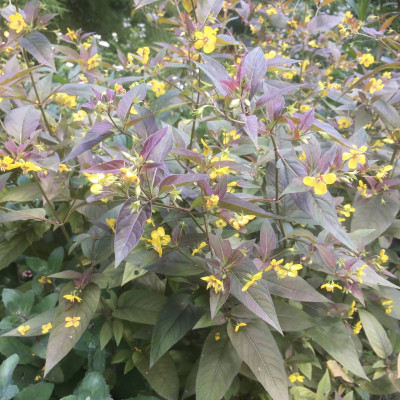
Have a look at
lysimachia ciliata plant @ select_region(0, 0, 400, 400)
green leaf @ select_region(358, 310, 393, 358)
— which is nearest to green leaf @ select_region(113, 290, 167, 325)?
lysimachia ciliata plant @ select_region(0, 0, 400, 400)

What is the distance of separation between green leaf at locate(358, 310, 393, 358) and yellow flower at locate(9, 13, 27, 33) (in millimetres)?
1621

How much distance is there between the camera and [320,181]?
0.90 metres

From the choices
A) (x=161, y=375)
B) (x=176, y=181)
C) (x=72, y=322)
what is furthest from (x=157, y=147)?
(x=161, y=375)

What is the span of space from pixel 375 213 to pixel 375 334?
0.48 m

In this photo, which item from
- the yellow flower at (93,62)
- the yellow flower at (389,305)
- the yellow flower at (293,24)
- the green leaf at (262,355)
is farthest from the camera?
the yellow flower at (293,24)

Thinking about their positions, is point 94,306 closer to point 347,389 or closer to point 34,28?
point 34,28

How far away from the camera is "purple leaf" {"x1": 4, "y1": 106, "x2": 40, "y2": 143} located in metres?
1.18

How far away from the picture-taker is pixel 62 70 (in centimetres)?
321

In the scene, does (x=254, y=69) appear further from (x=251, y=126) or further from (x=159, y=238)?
(x=159, y=238)

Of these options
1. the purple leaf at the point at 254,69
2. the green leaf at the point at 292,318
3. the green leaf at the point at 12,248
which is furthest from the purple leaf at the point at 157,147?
the green leaf at the point at 12,248

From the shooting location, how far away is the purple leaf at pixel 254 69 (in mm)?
951

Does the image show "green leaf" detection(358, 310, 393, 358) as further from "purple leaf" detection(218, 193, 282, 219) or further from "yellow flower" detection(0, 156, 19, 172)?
"yellow flower" detection(0, 156, 19, 172)

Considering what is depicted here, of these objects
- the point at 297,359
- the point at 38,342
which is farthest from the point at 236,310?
the point at 38,342

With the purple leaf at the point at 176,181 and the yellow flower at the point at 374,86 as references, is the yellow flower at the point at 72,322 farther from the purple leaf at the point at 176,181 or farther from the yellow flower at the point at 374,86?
the yellow flower at the point at 374,86
